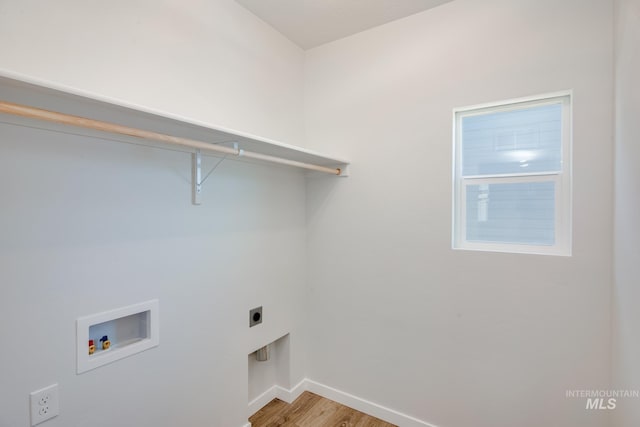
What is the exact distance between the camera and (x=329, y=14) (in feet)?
6.77

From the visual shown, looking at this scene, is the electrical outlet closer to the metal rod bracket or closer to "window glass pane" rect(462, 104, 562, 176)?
the metal rod bracket

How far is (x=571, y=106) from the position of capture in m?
1.62

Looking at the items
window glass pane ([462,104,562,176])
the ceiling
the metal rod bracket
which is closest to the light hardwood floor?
the metal rod bracket

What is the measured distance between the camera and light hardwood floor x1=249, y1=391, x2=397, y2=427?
84.5 inches

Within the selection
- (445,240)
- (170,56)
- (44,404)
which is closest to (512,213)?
(445,240)

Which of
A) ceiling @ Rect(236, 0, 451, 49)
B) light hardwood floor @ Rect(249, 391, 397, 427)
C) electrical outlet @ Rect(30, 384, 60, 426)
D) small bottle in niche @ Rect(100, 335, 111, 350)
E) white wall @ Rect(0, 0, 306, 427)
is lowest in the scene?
light hardwood floor @ Rect(249, 391, 397, 427)

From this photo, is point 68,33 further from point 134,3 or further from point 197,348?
point 197,348

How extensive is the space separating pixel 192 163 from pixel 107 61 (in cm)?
56

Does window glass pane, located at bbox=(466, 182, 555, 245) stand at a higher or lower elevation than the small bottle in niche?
higher

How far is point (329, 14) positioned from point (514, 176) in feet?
5.05

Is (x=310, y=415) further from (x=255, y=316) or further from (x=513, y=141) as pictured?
(x=513, y=141)

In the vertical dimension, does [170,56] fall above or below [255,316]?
above

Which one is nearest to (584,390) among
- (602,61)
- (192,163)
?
(602,61)

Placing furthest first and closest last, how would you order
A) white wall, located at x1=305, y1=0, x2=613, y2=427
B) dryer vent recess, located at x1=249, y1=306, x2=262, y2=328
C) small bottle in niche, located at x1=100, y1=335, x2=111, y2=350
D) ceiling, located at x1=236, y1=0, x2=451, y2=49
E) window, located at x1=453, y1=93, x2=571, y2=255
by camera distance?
dryer vent recess, located at x1=249, y1=306, x2=262, y2=328, ceiling, located at x1=236, y1=0, x2=451, y2=49, window, located at x1=453, y1=93, x2=571, y2=255, white wall, located at x1=305, y1=0, x2=613, y2=427, small bottle in niche, located at x1=100, y1=335, x2=111, y2=350
